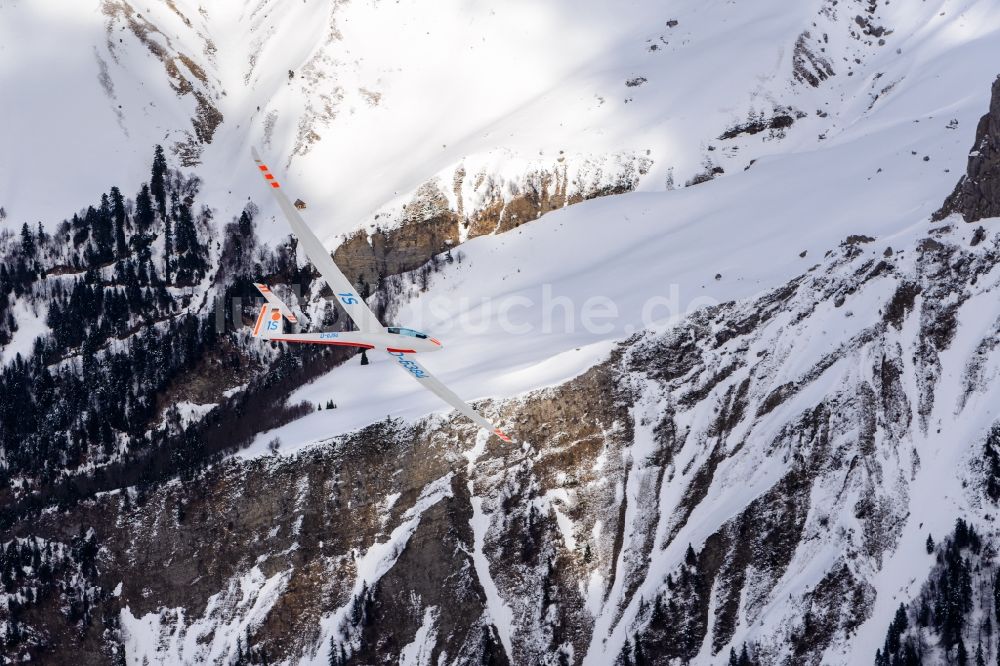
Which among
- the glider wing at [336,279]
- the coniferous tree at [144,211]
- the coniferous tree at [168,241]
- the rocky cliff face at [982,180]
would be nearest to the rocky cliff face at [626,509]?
the rocky cliff face at [982,180]

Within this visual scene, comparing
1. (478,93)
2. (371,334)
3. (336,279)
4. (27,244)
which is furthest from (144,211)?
(371,334)

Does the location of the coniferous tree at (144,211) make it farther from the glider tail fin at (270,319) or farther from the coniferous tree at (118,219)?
the glider tail fin at (270,319)

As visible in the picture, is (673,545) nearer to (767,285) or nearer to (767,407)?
(767,407)

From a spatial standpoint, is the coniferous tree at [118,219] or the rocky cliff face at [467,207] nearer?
the rocky cliff face at [467,207]

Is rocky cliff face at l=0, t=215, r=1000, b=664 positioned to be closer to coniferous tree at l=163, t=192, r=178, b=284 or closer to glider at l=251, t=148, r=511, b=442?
glider at l=251, t=148, r=511, b=442

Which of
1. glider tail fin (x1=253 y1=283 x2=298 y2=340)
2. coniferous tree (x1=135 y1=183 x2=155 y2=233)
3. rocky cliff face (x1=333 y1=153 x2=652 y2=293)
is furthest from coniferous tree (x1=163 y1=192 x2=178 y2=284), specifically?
glider tail fin (x1=253 y1=283 x2=298 y2=340)

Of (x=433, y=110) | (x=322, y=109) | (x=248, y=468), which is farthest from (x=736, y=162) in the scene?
(x=248, y=468)
